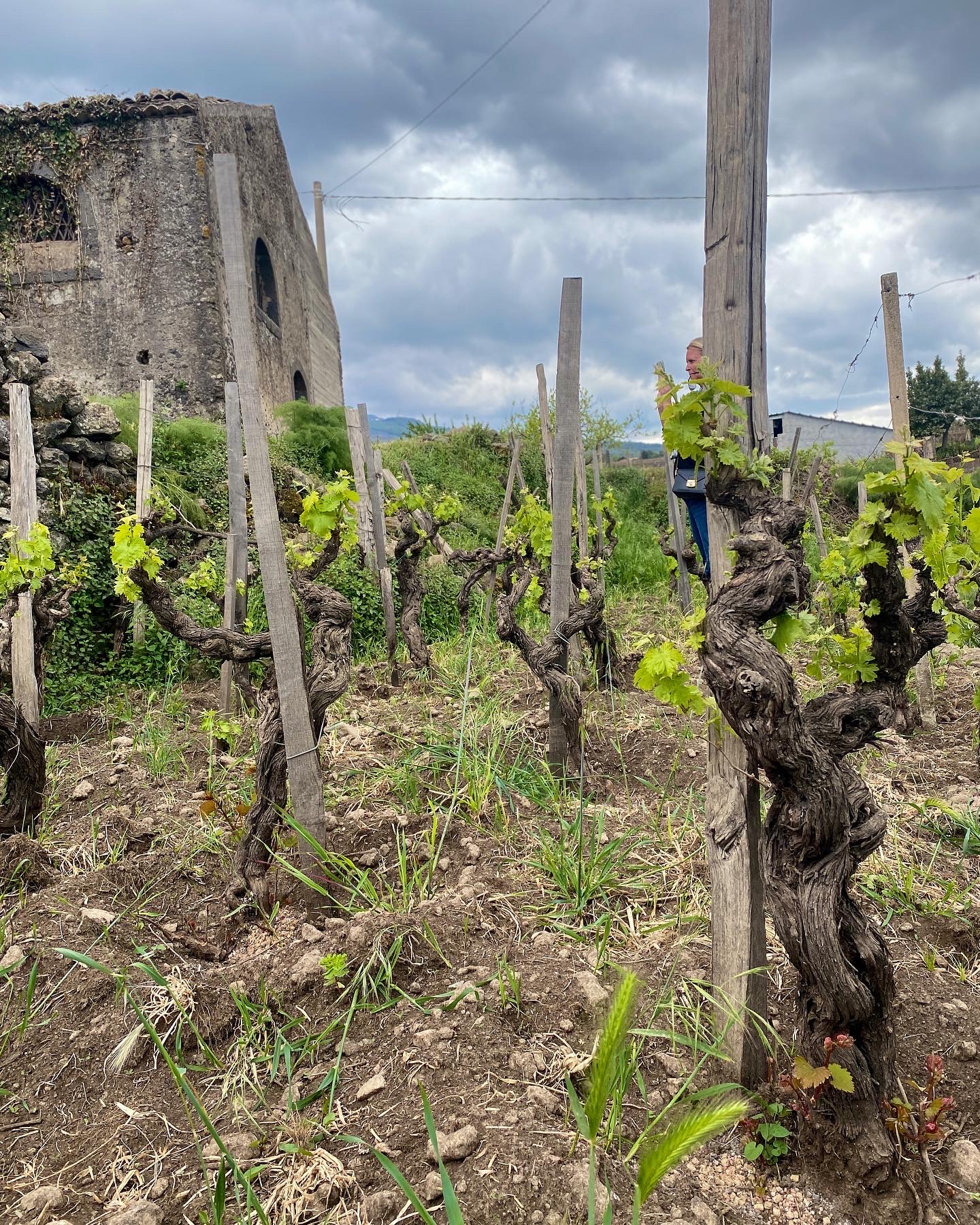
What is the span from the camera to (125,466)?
7.84 meters

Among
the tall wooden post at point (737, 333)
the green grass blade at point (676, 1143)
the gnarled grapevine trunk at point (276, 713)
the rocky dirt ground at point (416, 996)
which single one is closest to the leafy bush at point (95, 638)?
the rocky dirt ground at point (416, 996)

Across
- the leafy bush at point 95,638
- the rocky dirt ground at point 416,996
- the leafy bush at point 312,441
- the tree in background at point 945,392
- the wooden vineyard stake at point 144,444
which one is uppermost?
the tree in background at point 945,392

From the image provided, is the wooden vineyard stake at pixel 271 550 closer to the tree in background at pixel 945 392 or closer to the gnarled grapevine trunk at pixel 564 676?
the gnarled grapevine trunk at pixel 564 676

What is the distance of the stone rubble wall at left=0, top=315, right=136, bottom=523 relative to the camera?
6.70 meters

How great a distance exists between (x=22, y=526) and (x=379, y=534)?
3019mm

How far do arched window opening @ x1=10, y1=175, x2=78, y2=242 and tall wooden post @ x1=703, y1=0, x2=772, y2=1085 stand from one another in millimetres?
12250

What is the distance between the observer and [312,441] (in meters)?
11.7

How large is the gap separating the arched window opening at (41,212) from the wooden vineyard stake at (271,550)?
1076 cm

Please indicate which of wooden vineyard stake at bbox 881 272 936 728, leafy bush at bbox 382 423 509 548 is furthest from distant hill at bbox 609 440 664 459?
wooden vineyard stake at bbox 881 272 936 728

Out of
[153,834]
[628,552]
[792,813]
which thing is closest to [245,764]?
[153,834]

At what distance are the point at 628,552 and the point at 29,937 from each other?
8.97 metres

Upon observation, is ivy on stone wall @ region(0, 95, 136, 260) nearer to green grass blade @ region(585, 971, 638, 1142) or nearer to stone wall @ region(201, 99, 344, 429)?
stone wall @ region(201, 99, 344, 429)

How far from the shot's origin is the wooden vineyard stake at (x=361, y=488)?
7.07 metres

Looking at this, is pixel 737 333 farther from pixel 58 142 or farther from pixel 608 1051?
pixel 58 142
